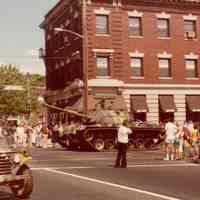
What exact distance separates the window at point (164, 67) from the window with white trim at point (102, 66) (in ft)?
14.3

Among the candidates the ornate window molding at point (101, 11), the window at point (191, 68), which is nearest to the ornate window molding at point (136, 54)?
the ornate window molding at point (101, 11)

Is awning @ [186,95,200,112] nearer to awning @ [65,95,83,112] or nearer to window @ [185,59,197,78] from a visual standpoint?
window @ [185,59,197,78]

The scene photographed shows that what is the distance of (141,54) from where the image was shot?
140 ft

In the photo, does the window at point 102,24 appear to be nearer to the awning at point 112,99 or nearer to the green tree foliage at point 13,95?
the awning at point 112,99

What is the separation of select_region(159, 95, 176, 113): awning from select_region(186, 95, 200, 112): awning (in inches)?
52.1

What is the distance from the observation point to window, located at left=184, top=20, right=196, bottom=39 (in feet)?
145

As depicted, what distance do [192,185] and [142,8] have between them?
30120 mm

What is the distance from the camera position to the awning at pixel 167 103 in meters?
42.8

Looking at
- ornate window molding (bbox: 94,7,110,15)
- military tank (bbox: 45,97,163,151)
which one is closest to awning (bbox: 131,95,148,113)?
ornate window molding (bbox: 94,7,110,15)

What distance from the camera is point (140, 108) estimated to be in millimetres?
42000

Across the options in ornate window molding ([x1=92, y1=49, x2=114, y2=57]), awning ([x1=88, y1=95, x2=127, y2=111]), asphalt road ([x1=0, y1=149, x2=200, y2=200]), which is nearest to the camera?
asphalt road ([x1=0, y1=149, x2=200, y2=200])

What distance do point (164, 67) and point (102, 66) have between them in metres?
5.03

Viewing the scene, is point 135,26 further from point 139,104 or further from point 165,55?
point 139,104

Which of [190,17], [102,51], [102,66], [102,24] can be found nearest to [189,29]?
[190,17]
